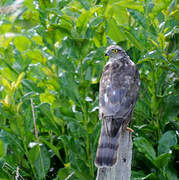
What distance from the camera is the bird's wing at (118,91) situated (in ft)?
12.5

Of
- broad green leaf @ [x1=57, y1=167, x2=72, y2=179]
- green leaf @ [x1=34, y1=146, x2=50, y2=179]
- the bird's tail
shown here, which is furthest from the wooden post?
green leaf @ [x1=34, y1=146, x2=50, y2=179]

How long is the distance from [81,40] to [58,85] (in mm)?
685

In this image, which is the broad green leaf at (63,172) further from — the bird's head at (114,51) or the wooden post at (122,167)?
the bird's head at (114,51)

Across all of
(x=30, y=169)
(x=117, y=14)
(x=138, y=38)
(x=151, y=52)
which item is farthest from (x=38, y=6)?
(x=30, y=169)

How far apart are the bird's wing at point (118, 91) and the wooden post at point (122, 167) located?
451 mm

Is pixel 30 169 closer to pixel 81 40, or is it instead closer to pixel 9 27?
pixel 81 40

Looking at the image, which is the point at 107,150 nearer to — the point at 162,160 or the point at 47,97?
the point at 162,160

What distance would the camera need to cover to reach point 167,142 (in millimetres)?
4094

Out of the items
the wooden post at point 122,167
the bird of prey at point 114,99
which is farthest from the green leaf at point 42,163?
the wooden post at point 122,167

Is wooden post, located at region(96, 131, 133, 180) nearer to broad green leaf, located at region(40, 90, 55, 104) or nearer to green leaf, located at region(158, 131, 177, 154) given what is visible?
green leaf, located at region(158, 131, 177, 154)

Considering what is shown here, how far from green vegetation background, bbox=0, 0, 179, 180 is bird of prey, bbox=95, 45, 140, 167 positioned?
0.63 feet

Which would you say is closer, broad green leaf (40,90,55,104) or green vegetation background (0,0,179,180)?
green vegetation background (0,0,179,180)

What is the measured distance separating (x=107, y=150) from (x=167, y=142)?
114 cm

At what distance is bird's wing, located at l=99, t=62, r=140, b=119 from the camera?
382 centimetres
